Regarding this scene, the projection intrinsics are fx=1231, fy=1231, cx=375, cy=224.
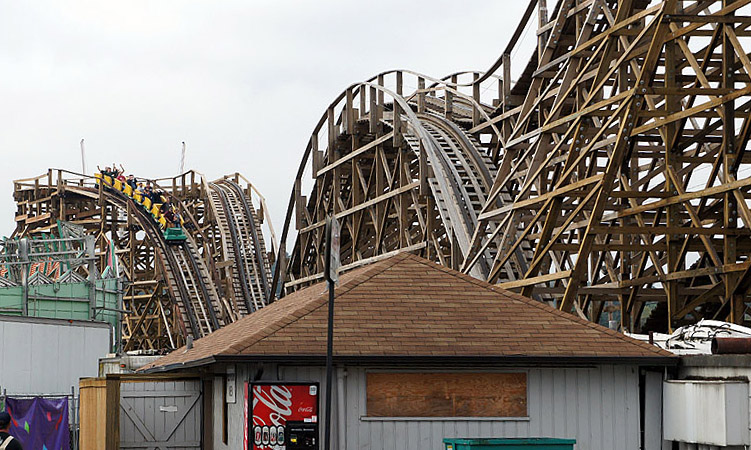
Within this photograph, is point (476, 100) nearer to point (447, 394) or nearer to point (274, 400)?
point (447, 394)

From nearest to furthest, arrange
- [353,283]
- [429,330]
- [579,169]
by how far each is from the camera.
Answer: [429,330]
[353,283]
[579,169]

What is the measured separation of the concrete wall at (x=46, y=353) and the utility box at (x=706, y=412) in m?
14.9

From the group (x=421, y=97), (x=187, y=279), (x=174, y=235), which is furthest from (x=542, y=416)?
(x=174, y=235)

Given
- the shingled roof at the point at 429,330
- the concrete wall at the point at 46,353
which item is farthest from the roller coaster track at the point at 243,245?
the shingled roof at the point at 429,330

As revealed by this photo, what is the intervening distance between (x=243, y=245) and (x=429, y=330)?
38302 mm

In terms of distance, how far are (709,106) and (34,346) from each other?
14.1m

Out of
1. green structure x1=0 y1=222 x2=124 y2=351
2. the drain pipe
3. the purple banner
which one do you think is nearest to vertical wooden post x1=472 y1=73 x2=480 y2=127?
green structure x1=0 y1=222 x2=124 y2=351

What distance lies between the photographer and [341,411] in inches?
500

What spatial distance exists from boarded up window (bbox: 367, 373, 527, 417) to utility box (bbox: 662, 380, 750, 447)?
153 centimetres

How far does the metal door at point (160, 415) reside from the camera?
49.2 ft

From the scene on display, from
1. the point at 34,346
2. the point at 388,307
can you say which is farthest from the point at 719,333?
the point at 34,346

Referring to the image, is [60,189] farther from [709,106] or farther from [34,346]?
[709,106]

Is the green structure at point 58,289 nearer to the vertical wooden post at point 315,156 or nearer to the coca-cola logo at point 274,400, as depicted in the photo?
the vertical wooden post at point 315,156

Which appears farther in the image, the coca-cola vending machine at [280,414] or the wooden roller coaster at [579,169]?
the wooden roller coaster at [579,169]
